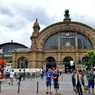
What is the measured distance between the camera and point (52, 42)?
49094 millimetres

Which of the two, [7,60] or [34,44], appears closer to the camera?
[34,44]

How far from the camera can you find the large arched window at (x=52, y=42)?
4850 cm

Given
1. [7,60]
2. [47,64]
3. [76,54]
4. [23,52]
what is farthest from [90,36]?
[7,60]

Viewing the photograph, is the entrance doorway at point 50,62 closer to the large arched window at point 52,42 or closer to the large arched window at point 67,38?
the large arched window at point 52,42

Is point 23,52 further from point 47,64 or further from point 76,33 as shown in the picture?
point 76,33

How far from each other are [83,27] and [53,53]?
1387 centimetres

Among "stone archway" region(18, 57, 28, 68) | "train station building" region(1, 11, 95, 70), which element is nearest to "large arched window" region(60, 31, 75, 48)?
"train station building" region(1, 11, 95, 70)

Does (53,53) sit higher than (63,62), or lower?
higher

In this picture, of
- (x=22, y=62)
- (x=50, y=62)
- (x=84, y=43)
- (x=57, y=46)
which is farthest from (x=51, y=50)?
(x=84, y=43)

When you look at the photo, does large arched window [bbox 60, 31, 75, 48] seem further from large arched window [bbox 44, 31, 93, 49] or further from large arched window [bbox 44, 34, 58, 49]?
large arched window [bbox 44, 34, 58, 49]

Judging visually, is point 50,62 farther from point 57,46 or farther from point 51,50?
point 57,46

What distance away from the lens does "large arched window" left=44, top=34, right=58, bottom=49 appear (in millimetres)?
48500

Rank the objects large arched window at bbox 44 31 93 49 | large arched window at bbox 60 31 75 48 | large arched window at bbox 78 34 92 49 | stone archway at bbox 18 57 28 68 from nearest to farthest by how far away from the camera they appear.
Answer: large arched window at bbox 78 34 92 49 < large arched window at bbox 44 31 93 49 < large arched window at bbox 60 31 75 48 < stone archway at bbox 18 57 28 68

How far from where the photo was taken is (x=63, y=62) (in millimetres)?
46719
